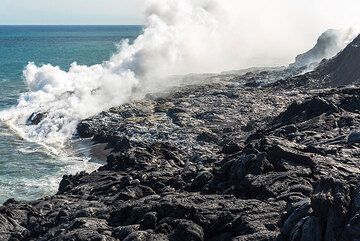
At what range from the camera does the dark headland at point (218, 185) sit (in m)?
29.1

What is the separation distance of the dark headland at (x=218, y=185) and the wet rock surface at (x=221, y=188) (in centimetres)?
7

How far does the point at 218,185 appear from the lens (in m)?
41.6

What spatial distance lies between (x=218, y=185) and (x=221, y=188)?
0.56m

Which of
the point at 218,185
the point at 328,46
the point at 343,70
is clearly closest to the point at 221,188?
the point at 218,185

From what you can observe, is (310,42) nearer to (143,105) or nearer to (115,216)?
(143,105)

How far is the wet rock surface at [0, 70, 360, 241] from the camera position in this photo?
94.0 ft

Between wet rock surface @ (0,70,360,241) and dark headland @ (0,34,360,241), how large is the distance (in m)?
0.07

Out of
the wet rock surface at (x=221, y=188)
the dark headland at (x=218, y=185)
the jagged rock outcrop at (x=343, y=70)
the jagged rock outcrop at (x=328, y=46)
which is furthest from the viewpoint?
the jagged rock outcrop at (x=328, y=46)

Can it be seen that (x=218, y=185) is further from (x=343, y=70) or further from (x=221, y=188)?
(x=343, y=70)

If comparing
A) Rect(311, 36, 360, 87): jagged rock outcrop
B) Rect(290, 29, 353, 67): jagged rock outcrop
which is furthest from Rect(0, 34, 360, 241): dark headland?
Rect(290, 29, 353, 67): jagged rock outcrop

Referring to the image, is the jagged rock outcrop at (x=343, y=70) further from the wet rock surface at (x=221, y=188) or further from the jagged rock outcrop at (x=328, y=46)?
the jagged rock outcrop at (x=328, y=46)

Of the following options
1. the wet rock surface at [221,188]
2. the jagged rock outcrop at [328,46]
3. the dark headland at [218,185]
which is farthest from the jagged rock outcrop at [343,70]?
the jagged rock outcrop at [328,46]

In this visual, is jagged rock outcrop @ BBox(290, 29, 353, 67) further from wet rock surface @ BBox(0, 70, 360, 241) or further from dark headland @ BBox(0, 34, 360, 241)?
wet rock surface @ BBox(0, 70, 360, 241)

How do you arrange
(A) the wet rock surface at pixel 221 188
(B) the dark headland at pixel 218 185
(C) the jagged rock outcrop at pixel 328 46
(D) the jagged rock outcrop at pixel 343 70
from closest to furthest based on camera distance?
(A) the wet rock surface at pixel 221 188 → (B) the dark headland at pixel 218 185 → (D) the jagged rock outcrop at pixel 343 70 → (C) the jagged rock outcrop at pixel 328 46
